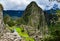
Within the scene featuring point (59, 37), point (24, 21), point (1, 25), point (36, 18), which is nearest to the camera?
point (59, 37)

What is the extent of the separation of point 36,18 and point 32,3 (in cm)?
320

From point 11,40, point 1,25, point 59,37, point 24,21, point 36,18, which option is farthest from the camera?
point 36,18

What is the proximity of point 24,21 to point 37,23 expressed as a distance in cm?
315

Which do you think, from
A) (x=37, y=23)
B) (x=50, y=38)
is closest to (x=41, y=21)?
(x=37, y=23)

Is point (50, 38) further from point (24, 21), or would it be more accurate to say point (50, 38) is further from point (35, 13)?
point (35, 13)

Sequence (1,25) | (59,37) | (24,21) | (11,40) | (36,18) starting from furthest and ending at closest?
(36,18) → (24,21) → (1,25) → (11,40) → (59,37)

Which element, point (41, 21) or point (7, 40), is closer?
point (7, 40)

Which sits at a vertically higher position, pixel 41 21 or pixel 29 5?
pixel 29 5

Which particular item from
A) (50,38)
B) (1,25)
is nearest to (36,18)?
(1,25)

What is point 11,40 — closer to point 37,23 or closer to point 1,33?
point 1,33

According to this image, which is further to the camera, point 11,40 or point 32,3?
point 32,3

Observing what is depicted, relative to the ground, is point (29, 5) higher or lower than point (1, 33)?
higher

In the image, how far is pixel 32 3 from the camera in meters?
54.1

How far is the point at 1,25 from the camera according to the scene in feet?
74.8
